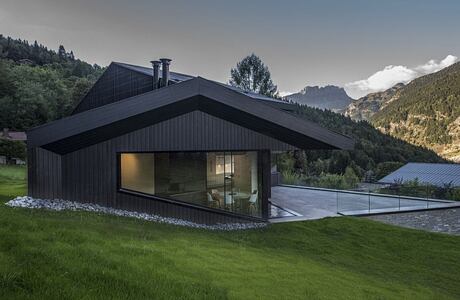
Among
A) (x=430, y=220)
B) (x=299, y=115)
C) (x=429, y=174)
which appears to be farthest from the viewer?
(x=299, y=115)

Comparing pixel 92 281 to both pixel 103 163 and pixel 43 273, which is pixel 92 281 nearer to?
pixel 43 273

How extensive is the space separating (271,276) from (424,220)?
10.7 metres

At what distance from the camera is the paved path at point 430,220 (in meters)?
12.7

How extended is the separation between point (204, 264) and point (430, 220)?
1162 centimetres

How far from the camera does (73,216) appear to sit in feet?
29.4

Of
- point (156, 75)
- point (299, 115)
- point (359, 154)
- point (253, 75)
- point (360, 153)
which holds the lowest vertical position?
point (359, 154)

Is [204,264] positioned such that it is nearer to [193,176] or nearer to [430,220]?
[193,176]

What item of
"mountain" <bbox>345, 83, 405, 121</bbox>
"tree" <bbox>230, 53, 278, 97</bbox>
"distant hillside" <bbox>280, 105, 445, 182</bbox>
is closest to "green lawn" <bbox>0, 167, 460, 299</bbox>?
"distant hillside" <bbox>280, 105, 445, 182</bbox>

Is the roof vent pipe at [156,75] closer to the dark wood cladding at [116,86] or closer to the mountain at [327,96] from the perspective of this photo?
the dark wood cladding at [116,86]

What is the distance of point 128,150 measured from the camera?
11445 mm

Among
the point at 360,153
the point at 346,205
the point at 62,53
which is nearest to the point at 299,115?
the point at 360,153

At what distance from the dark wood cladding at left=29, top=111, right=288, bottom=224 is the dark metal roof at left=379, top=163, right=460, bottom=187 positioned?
47.3 ft

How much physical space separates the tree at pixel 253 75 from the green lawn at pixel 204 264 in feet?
117

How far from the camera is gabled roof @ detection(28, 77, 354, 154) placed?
1067 cm
